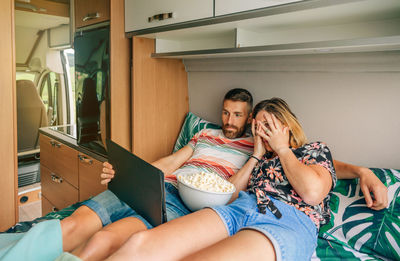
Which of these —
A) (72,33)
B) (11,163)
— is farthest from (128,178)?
(72,33)

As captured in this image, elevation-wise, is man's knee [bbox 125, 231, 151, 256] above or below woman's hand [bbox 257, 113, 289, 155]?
below

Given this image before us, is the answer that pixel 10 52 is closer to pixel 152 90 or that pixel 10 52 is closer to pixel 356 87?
pixel 152 90

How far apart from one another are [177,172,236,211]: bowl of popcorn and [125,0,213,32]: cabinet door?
797mm

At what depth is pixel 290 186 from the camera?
132 centimetres

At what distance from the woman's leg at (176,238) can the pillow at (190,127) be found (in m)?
0.98

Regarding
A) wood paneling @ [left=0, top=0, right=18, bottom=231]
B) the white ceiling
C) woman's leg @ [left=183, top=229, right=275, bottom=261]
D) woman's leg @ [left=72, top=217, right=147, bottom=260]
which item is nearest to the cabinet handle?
the white ceiling

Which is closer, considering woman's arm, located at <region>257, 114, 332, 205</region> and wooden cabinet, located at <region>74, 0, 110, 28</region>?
woman's arm, located at <region>257, 114, 332, 205</region>

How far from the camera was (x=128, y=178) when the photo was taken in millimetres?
1222

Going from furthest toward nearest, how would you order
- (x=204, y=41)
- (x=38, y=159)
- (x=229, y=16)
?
(x=38, y=159) → (x=204, y=41) → (x=229, y=16)

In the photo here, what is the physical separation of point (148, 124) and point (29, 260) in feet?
4.15

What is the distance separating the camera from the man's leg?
3.84ft

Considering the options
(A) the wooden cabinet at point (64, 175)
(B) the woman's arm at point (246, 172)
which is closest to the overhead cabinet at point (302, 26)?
(B) the woman's arm at point (246, 172)

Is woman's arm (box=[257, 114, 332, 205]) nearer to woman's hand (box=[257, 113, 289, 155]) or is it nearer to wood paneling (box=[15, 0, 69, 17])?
woman's hand (box=[257, 113, 289, 155])

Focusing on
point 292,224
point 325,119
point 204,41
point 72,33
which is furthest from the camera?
point 72,33
